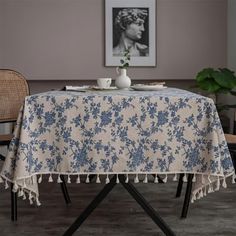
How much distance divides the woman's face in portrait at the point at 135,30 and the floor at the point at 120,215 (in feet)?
8.07

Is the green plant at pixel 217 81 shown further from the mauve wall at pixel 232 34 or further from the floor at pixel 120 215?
the floor at pixel 120 215

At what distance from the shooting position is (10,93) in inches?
123

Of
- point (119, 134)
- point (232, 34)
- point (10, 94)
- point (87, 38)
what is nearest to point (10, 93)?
point (10, 94)

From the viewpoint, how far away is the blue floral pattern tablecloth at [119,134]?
189 centimetres

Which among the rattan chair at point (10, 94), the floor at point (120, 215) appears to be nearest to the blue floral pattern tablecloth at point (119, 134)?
the floor at point (120, 215)

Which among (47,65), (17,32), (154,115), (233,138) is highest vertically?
(17,32)

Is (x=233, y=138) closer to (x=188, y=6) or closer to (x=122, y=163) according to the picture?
(x=122, y=163)

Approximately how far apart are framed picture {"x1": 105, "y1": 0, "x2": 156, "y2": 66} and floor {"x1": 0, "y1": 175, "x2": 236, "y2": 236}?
236cm

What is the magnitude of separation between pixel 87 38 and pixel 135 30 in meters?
0.61

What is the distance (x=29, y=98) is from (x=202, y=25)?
3653 mm

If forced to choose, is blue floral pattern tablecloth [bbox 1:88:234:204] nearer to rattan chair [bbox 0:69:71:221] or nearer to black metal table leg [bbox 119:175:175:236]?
black metal table leg [bbox 119:175:175:236]

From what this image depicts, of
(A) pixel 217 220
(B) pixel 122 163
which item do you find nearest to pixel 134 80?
(A) pixel 217 220

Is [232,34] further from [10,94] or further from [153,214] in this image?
[153,214]

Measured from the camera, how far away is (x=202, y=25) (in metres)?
5.07
